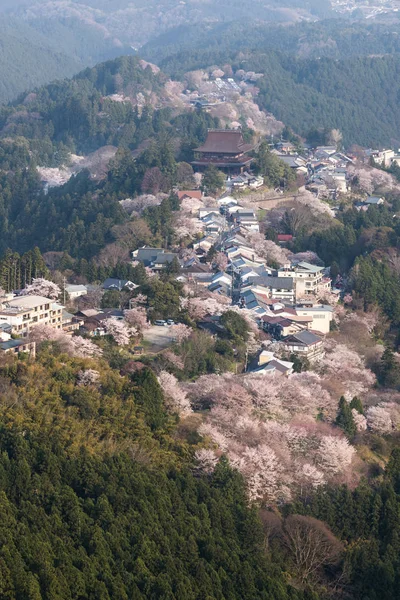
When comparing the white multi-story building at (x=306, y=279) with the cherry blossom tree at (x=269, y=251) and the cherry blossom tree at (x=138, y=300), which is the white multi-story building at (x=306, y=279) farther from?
the cherry blossom tree at (x=138, y=300)

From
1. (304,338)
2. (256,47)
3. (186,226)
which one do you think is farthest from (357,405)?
(256,47)

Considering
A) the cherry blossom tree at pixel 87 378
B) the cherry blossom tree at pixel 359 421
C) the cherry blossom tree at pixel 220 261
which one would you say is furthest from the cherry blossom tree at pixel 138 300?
the cherry blossom tree at pixel 359 421

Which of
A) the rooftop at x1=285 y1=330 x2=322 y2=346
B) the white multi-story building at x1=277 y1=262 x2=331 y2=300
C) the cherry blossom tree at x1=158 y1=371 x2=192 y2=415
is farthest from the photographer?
the white multi-story building at x1=277 y1=262 x2=331 y2=300

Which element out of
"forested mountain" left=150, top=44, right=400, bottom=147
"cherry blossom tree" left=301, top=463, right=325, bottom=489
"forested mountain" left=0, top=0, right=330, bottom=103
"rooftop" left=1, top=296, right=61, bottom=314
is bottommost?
"forested mountain" left=0, top=0, right=330, bottom=103

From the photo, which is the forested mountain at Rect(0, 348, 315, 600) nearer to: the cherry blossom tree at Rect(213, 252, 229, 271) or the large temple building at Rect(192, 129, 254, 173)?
the cherry blossom tree at Rect(213, 252, 229, 271)

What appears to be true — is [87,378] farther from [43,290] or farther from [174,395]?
[43,290]

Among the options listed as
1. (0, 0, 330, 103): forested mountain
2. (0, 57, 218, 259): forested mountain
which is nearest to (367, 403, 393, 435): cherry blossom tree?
(0, 57, 218, 259): forested mountain
